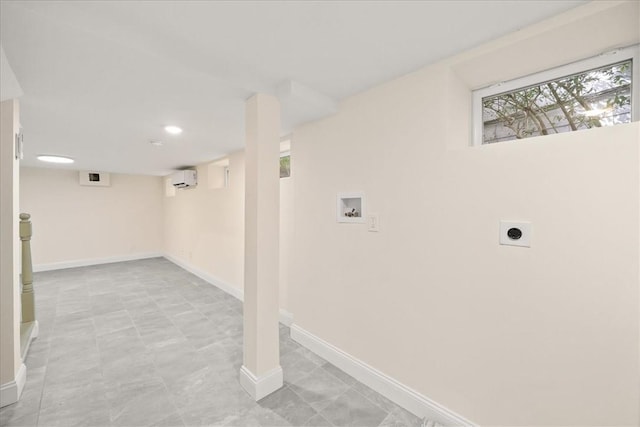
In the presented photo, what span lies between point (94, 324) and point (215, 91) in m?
2.88

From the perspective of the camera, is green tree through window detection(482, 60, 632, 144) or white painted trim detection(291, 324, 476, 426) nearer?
green tree through window detection(482, 60, 632, 144)

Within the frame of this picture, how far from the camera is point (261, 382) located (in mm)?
1689

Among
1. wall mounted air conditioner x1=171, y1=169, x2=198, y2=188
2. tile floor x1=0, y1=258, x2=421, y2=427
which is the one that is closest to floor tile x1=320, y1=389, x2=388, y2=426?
tile floor x1=0, y1=258, x2=421, y2=427

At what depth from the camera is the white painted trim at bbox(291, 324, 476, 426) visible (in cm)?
143

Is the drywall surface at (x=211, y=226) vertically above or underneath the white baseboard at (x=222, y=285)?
above

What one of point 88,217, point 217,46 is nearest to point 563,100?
point 217,46

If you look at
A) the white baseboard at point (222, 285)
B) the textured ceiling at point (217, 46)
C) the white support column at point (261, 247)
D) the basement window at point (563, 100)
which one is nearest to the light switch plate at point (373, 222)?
the white support column at point (261, 247)

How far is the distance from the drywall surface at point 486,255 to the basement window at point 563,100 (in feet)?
0.30

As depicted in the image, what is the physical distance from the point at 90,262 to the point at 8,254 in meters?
4.95

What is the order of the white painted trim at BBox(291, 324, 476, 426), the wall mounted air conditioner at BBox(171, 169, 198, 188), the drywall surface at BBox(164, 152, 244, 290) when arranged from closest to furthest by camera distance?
1. the white painted trim at BBox(291, 324, 476, 426)
2. the drywall surface at BBox(164, 152, 244, 290)
3. the wall mounted air conditioner at BBox(171, 169, 198, 188)

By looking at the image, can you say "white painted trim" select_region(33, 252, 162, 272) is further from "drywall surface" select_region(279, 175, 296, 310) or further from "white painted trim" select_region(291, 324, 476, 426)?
"white painted trim" select_region(291, 324, 476, 426)

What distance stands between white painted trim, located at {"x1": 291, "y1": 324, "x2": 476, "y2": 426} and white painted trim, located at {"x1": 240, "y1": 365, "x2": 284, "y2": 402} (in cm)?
44

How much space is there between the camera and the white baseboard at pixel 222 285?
2.80 m

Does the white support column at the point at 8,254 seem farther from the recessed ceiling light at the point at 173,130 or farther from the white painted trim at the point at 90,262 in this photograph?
the white painted trim at the point at 90,262
